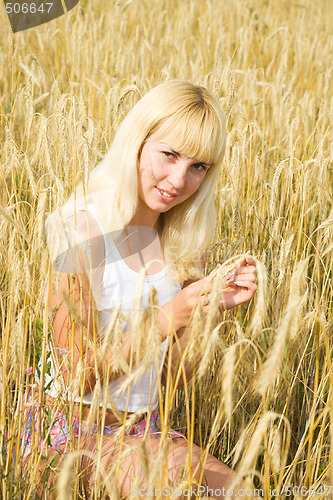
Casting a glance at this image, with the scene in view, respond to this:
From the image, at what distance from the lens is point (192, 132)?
1.33 meters

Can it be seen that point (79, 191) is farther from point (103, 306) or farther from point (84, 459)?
point (84, 459)

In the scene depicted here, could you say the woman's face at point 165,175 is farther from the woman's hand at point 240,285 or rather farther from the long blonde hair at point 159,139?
the woman's hand at point 240,285

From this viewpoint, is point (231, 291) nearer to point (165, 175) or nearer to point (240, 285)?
point (240, 285)

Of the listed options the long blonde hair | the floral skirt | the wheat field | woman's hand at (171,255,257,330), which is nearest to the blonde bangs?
the long blonde hair

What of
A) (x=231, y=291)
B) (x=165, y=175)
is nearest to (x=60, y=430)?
(x=231, y=291)

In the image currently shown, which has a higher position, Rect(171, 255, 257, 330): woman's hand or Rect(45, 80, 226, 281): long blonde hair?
Rect(45, 80, 226, 281): long blonde hair

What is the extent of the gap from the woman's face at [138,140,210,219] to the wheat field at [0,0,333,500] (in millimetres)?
129

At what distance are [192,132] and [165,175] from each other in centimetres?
12

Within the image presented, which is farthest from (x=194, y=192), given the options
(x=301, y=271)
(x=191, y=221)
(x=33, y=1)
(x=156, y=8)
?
(x=156, y=8)

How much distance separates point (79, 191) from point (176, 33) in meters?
2.15

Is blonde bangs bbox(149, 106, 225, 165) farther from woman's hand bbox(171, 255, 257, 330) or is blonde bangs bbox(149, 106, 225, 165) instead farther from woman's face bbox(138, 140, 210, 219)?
woman's hand bbox(171, 255, 257, 330)

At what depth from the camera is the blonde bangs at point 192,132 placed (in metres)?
1.33

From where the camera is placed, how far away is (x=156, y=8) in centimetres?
367

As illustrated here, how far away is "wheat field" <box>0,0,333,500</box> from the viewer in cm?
91
